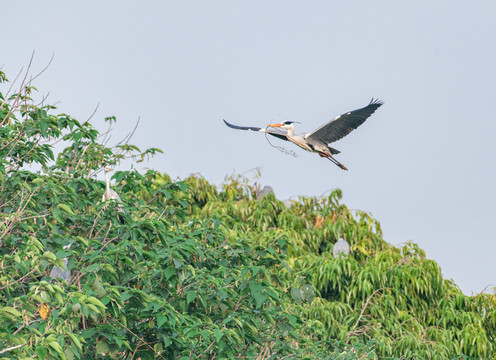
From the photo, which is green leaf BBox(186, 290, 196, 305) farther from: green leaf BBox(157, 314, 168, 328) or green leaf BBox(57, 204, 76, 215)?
green leaf BBox(57, 204, 76, 215)

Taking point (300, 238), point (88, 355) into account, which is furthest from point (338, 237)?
point (88, 355)

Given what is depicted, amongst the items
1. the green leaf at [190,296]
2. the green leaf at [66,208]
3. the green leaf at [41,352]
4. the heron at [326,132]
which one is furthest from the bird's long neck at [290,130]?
the green leaf at [41,352]

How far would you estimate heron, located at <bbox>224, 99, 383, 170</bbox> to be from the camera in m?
6.66

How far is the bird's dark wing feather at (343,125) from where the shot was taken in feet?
21.8

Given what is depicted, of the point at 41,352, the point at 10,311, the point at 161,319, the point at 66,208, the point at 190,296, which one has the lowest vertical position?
the point at 41,352

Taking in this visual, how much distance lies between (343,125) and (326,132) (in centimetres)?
16

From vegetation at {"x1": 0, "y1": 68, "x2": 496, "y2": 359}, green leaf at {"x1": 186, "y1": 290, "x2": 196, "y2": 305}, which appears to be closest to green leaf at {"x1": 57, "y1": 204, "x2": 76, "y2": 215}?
vegetation at {"x1": 0, "y1": 68, "x2": 496, "y2": 359}

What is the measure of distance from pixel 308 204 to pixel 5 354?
32.2 ft

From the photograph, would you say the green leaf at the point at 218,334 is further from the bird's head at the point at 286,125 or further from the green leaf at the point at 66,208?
the bird's head at the point at 286,125

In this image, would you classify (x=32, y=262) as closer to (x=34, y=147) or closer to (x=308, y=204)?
(x=34, y=147)

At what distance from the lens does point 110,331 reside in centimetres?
497

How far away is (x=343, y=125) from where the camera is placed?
6738 mm

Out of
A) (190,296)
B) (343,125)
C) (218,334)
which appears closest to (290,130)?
(343,125)

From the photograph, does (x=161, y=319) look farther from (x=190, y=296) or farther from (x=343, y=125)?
(x=343, y=125)
